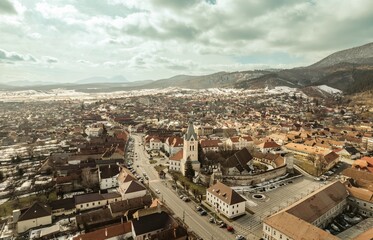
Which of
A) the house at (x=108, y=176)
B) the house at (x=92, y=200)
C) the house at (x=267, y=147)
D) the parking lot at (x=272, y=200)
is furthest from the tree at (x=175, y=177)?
the house at (x=267, y=147)

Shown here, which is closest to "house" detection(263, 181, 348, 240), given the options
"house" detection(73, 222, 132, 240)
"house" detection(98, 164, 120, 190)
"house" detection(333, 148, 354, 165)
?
"house" detection(73, 222, 132, 240)

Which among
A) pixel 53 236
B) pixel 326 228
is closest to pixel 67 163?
pixel 53 236

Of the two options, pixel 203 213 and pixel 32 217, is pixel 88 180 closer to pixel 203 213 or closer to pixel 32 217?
pixel 32 217

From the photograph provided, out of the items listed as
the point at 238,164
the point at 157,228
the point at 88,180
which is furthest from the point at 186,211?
the point at 88,180

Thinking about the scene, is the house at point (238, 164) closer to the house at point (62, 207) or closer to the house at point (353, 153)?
the house at point (62, 207)

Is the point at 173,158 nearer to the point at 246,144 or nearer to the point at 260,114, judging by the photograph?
the point at 246,144

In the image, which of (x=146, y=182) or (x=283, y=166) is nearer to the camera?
(x=146, y=182)

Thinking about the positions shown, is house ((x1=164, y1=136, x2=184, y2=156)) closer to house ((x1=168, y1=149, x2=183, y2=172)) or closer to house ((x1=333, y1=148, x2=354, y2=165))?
house ((x1=168, y1=149, x2=183, y2=172))
